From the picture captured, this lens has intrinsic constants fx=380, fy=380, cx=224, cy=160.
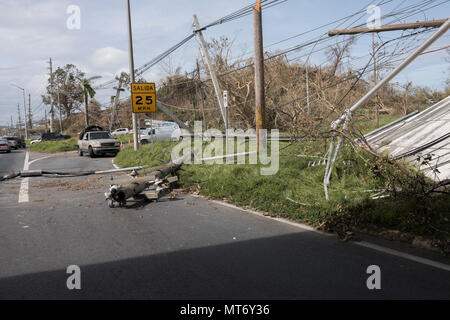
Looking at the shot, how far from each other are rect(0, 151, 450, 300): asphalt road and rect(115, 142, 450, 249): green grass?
0.56m

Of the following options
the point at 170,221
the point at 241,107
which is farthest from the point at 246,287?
the point at 241,107

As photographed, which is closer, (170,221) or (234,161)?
(170,221)

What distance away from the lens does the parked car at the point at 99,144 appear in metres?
23.7

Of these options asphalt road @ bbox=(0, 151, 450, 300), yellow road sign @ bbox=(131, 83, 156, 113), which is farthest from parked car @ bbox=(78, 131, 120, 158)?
asphalt road @ bbox=(0, 151, 450, 300)

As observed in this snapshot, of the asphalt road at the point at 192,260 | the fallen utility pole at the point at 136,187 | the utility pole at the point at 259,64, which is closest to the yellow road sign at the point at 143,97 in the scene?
the fallen utility pole at the point at 136,187

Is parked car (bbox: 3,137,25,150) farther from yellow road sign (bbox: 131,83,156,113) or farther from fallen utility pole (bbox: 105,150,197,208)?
fallen utility pole (bbox: 105,150,197,208)

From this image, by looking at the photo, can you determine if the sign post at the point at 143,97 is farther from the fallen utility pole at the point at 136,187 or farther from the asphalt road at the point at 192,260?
the asphalt road at the point at 192,260

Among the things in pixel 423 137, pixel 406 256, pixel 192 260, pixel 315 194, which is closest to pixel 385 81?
pixel 315 194

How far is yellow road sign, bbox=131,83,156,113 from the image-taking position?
1606 centimetres

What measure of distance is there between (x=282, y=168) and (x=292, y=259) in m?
5.03

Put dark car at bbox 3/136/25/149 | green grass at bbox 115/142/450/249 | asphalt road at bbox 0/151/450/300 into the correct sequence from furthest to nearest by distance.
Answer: dark car at bbox 3/136/25/149 → green grass at bbox 115/142/450/249 → asphalt road at bbox 0/151/450/300

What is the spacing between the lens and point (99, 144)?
23.7 metres
